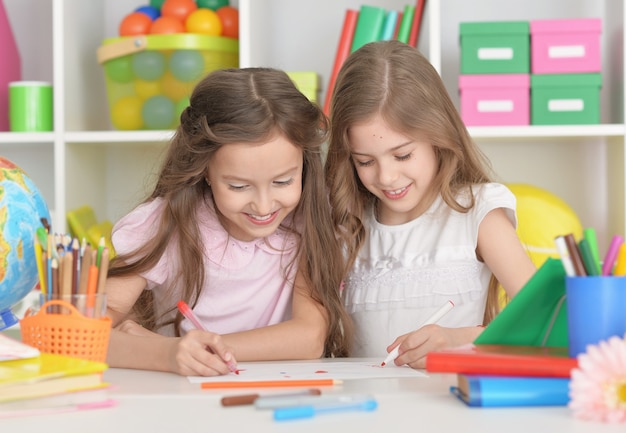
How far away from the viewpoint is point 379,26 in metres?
2.39

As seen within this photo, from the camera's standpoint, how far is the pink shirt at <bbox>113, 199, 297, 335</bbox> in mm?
1567

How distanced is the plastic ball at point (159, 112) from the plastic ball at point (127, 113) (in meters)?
0.03

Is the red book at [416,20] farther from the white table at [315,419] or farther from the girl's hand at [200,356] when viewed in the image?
the white table at [315,419]

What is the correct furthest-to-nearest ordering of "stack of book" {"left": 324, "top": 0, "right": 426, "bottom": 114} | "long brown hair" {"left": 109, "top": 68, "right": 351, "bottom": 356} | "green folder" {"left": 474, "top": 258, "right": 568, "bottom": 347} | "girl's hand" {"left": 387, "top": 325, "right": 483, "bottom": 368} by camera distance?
"stack of book" {"left": 324, "top": 0, "right": 426, "bottom": 114}
"long brown hair" {"left": 109, "top": 68, "right": 351, "bottom": 356}
"girl's hand" {"left": 387, "top": 325, "right": 483, "bottom": 368}
"green folder" {"left": 474, "top": 258, "right": 568, "bottom": 347}

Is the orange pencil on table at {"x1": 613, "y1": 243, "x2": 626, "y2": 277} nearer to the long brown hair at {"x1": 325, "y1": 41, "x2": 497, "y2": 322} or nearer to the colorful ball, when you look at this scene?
the long brown hair at {"x1": 325, "y1": 41, "x2": 497, "y2": 322}

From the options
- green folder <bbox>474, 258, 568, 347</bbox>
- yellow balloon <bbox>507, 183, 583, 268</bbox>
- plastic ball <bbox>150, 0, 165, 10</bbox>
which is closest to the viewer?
green folder <bbox>474, 258, 568, 347</bbox>

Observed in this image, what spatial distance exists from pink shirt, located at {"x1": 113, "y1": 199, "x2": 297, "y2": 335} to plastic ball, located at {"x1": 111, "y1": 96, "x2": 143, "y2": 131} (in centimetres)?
95

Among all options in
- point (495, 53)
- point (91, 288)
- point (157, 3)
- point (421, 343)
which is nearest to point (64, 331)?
point (91, 288)

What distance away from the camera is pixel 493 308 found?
162 centimetres

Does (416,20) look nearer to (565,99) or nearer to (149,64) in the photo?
(565,99)

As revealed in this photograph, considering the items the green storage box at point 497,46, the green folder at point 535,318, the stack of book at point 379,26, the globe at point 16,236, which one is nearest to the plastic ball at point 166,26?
the stack of book at point 379,26

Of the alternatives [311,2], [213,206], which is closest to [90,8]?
[311,2]

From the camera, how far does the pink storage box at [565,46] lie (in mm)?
2303

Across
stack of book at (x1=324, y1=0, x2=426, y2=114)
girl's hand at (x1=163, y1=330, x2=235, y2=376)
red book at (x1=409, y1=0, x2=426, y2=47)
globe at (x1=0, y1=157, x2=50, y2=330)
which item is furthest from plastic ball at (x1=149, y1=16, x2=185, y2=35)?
girl's hand at (x1=163, y1=330, x2=235, y2=376)
